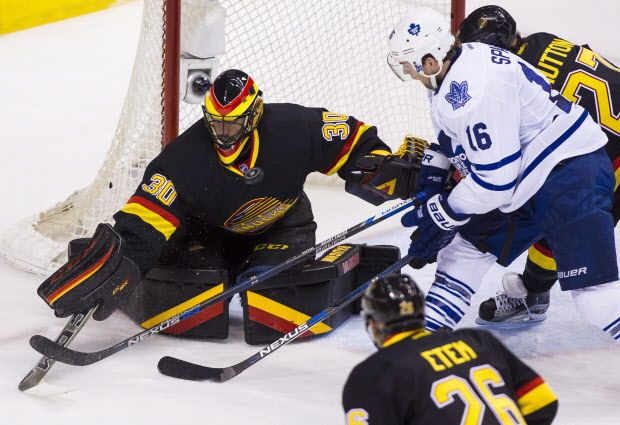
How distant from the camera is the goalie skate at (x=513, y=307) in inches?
153

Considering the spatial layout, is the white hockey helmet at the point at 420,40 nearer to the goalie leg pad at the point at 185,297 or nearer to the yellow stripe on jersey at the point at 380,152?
the yellow stripe on jersey at the point at 380,152

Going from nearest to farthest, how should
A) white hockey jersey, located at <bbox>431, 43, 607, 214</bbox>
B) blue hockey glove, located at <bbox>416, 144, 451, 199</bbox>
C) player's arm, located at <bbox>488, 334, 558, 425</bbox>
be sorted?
player's arm, located at <bbox>488, 334, 558, 425</bbox>
white hockey jersey, located at <bbox>431, 43, 607, 214</bbox>
blue hockey glove, located at <bbox>416, 144, 451, 199</bbox>

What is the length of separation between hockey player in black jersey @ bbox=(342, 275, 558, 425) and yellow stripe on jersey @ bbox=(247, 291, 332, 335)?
4.48 feet

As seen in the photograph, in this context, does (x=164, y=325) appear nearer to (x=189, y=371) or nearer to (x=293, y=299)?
(x=189, y=371)

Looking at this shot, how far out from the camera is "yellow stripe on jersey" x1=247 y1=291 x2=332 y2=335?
3.60 m

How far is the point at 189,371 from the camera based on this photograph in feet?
10.9

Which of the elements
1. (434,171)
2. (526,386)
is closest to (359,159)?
(434,171)

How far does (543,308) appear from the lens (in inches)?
154

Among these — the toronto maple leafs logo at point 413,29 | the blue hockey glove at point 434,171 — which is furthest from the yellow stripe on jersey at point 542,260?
the toronto maple leafs logo at point 413,29

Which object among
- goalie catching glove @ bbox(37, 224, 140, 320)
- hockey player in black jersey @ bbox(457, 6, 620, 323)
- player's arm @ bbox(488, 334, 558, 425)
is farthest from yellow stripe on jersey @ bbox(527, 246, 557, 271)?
player's arm @ bbox(488, 334, 558, 425)

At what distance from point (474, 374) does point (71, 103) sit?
4416 millimetres

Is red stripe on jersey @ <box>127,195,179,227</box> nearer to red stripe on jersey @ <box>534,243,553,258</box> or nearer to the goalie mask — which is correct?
the goalie mask

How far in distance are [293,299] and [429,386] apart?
152 centimetres

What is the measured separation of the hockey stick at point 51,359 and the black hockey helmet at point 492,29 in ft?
4.41
